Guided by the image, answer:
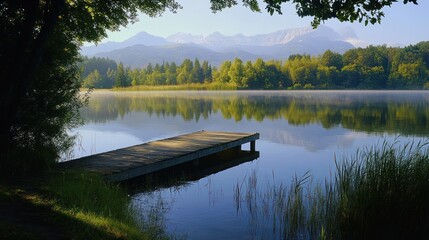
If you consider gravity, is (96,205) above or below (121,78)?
below

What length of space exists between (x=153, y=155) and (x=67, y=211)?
5.93 m

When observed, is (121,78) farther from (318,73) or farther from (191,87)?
(318,73)

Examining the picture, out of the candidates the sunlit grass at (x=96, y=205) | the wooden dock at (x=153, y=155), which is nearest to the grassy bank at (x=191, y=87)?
the wooden dock at (x=153, y=155)

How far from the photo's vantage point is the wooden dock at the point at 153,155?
10031 mm

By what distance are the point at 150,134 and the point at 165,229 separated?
1691 cm

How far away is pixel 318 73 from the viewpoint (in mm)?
108750

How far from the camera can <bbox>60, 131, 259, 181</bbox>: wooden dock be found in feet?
32.9

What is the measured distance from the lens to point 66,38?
988cm

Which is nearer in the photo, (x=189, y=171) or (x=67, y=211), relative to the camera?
(x=67, y=211)

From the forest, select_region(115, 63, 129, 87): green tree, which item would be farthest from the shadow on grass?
select_region(115, 63, 129, 87): green tree

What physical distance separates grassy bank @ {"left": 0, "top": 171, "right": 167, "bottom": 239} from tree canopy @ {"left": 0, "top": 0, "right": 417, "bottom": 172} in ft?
3.93

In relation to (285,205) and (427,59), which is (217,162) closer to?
(285,205)

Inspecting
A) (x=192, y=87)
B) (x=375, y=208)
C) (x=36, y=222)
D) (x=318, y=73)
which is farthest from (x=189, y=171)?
(x=318, y=73)

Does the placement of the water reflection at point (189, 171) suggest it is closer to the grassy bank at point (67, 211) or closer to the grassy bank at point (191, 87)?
the grassy bank at point (67, 211)
